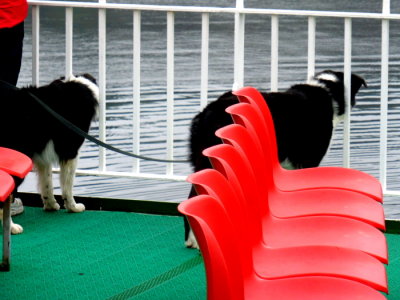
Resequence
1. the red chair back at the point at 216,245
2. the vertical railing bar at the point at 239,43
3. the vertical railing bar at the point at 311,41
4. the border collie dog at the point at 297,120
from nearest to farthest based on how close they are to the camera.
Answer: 1. the red chair back at the point at 216,245
2. the border collie dog at the point at 297,120
3. the vertical railing bar at the point at 311,41
4. the vertical railing bar at the point at 239,43

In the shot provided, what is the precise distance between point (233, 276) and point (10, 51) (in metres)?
3.93

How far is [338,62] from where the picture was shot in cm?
1414

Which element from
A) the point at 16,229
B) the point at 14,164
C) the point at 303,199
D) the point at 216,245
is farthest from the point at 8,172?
the point at 216,245

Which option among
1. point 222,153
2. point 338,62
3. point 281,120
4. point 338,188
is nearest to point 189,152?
point 281,120

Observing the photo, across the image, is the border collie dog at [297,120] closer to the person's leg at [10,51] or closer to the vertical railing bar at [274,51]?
the vertical railing bar at [274,51]

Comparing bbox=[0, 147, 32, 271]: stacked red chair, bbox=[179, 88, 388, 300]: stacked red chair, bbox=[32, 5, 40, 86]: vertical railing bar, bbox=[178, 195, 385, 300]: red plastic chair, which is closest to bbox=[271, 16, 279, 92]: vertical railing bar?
bbox=[32, 5, 40, 86]: vertical railing bar

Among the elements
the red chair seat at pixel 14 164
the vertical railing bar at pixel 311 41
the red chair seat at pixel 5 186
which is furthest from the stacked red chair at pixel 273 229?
the vertical railing bar at pixel 311 41

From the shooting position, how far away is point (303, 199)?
4.77 meters

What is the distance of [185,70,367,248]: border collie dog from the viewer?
5875mm

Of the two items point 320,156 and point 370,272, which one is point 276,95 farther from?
point 370,272

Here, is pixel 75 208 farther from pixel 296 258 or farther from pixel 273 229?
pixel 296 258

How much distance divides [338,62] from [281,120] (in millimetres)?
8080

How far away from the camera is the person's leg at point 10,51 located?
6.42 m

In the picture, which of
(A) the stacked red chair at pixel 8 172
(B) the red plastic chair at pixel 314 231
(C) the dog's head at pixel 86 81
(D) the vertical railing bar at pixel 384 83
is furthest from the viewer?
(C) the dog's head at pixel 86 81
